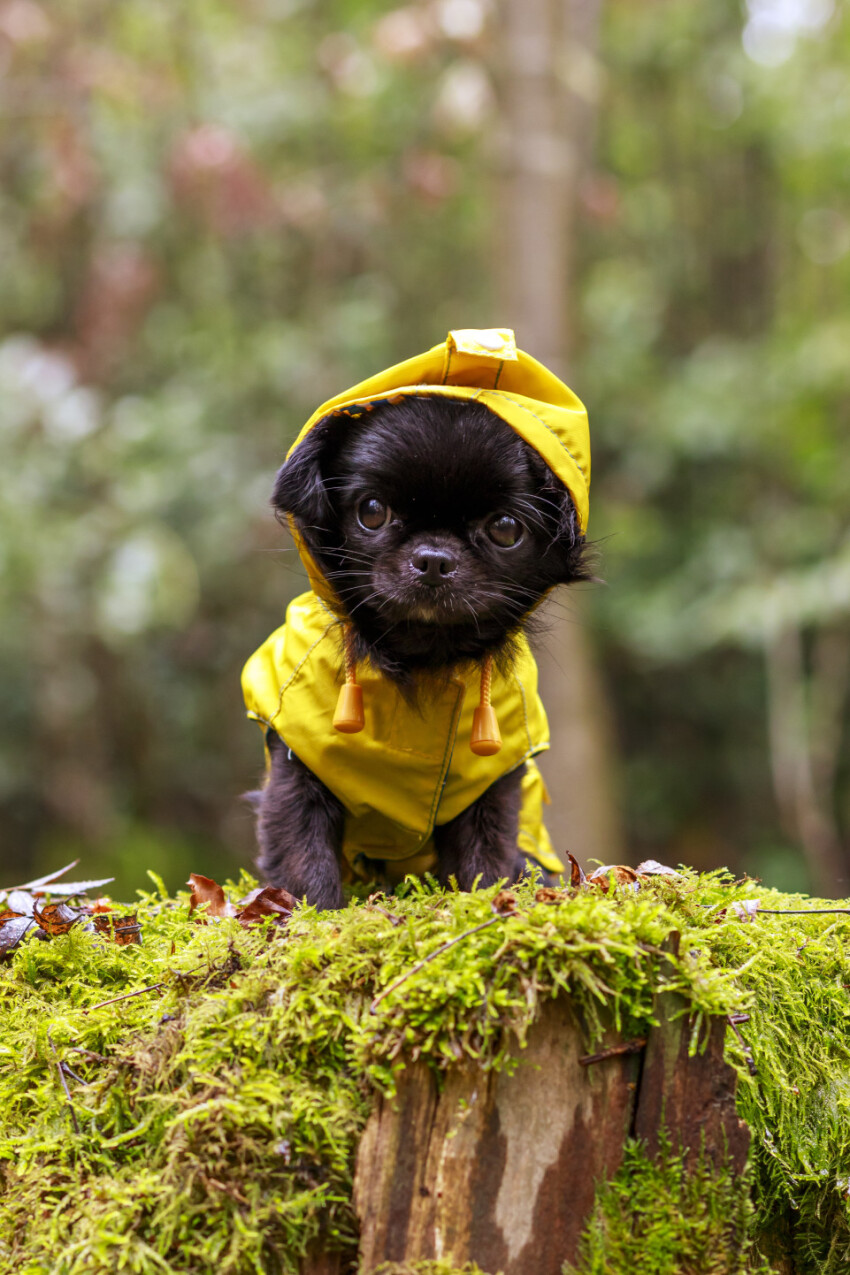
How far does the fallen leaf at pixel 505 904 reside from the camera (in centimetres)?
197

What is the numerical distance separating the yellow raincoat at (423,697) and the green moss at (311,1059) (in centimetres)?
47

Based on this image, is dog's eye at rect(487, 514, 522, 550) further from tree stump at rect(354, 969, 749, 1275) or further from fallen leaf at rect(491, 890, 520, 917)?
tree stump at rect(354, 969, 749, 1275)

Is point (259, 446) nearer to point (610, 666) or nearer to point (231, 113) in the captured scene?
point (231, 113)

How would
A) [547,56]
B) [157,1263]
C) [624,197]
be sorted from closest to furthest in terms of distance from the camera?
[157,1263], [547,56], [624,197]

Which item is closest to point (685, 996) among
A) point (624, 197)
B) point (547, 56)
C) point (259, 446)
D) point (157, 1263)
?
point (157, 1263)

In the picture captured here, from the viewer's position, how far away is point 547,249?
6.30 meters

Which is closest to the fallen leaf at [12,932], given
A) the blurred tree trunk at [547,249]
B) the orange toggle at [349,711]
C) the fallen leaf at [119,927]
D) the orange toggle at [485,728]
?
the fallen leaf at [119,927]

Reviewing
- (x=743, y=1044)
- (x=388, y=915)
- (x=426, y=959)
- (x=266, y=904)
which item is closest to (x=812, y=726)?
(x=266, y=904)

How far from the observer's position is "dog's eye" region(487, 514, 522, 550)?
2.62 metres

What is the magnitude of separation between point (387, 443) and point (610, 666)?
7801 mm

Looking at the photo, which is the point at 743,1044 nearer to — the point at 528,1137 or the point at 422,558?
the point at 528,1137

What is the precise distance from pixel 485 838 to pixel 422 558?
0.87 m

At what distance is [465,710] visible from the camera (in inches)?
110

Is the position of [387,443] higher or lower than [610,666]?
lower
